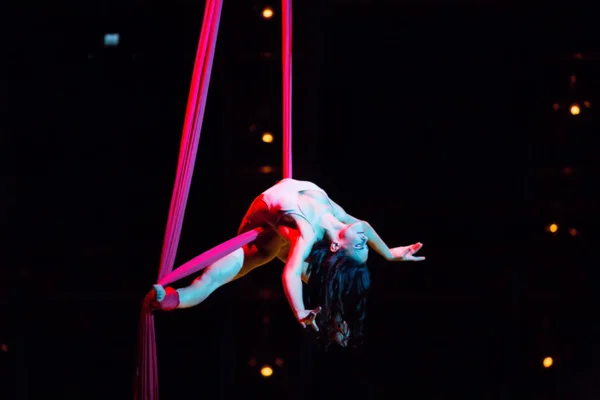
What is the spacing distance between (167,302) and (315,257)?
2.19 ft

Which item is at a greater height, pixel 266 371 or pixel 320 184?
pixel 320 184

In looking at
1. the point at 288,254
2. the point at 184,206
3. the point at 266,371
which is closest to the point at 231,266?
the point at 288,254

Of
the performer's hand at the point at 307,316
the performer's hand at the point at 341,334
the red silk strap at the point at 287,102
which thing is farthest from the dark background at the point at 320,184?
the performer's hand at the point at 307,316

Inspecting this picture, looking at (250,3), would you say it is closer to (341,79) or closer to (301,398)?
(341,79)

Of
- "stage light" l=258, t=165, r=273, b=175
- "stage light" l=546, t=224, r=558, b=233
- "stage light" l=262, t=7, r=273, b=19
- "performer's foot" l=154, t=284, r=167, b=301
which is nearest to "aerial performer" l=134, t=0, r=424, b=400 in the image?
"performer's foot" l=154, t=284, r=167, b=301

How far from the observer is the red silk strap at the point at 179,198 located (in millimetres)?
4449

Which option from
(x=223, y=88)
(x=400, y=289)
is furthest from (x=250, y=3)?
(x=400, y=289)

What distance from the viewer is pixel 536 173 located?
238 inches

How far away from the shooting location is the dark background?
5.78m

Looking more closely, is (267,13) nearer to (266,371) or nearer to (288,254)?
(288,254)

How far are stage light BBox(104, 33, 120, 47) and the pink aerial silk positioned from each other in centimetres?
121

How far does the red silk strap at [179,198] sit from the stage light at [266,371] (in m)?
1.37

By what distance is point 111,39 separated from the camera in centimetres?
583

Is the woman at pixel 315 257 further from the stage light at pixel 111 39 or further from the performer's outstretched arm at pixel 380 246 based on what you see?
the stage light at pixel 111 39
